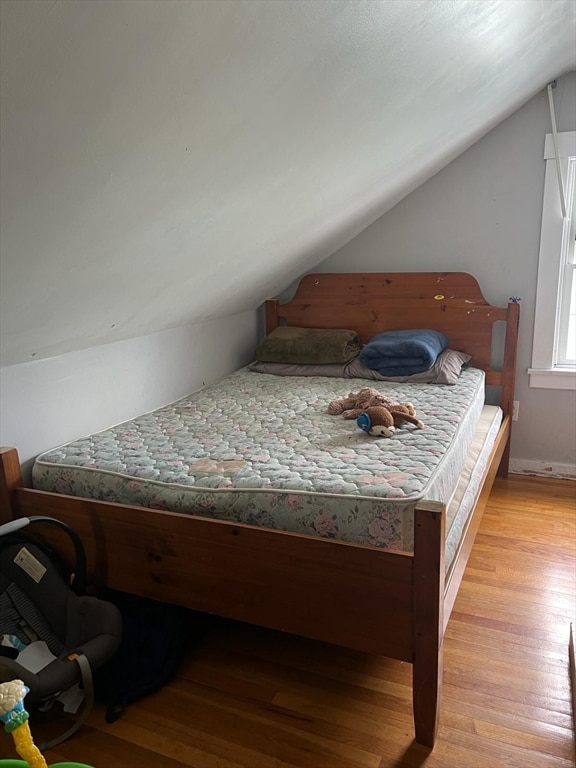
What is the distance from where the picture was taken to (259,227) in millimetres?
2193

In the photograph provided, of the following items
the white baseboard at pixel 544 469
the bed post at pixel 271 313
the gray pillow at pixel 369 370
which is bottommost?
the white baseboard at pixel 544 469

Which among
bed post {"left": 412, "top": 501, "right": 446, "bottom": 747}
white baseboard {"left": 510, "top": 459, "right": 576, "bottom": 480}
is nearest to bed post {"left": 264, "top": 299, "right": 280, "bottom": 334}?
white baseboard {"left": 510, "top": 459, "right": 576, "bottom": 480}

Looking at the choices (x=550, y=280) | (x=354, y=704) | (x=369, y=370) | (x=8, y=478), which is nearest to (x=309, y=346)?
(x=369, y=370)

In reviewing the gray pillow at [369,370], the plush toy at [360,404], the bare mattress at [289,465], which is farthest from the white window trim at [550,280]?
the plush toy at [360,404]

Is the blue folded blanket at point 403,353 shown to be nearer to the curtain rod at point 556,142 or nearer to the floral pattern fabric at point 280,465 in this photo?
the floral pattern fabric at point 280,465

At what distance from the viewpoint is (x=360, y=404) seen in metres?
2.29

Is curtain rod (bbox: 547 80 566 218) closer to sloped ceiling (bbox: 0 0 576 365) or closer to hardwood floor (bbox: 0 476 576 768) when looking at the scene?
sloped ceiling (bbox: 0 0 576 365)

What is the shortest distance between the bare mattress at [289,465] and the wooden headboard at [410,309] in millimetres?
591

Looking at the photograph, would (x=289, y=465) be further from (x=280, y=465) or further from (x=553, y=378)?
(x=553, y=378)

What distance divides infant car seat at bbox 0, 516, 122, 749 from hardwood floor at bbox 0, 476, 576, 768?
Result: 0.60 feet

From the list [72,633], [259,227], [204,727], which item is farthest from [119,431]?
[204,727]

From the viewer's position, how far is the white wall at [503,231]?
298cm

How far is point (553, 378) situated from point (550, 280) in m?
0.52

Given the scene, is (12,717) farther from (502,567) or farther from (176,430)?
(502,567)
